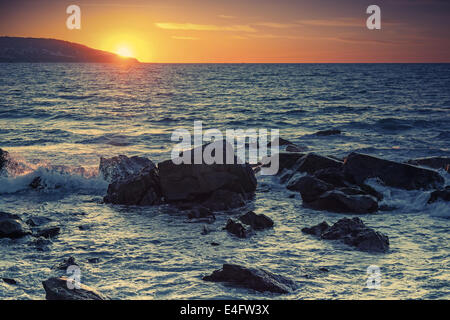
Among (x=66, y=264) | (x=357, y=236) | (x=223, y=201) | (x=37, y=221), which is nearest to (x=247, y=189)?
(x=223, y=201)

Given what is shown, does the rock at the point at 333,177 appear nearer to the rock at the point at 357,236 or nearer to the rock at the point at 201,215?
the rock at the point at 357,236

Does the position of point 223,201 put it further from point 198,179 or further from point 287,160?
point 287,160

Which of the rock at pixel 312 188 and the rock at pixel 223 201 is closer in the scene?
the rock at pixel 223 201

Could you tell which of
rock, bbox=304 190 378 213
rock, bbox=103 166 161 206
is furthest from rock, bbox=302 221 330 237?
rock, bbox=103 166 161 206

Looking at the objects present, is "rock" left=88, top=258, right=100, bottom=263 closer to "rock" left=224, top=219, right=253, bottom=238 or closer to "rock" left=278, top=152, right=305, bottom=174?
"rock" left=224, top=219, right=253, bottom=238

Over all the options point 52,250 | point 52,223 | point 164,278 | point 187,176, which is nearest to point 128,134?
point 187,176

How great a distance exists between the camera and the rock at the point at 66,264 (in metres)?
6.66

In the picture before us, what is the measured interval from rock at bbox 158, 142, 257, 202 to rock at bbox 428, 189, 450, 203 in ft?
14.0

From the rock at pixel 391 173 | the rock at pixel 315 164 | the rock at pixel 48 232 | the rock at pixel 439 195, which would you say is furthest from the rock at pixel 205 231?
the rock at pixel 439 195

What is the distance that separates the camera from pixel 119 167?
13.0m

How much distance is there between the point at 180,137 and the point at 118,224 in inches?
579

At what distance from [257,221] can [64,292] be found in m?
4.29

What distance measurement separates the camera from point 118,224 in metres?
9.07
